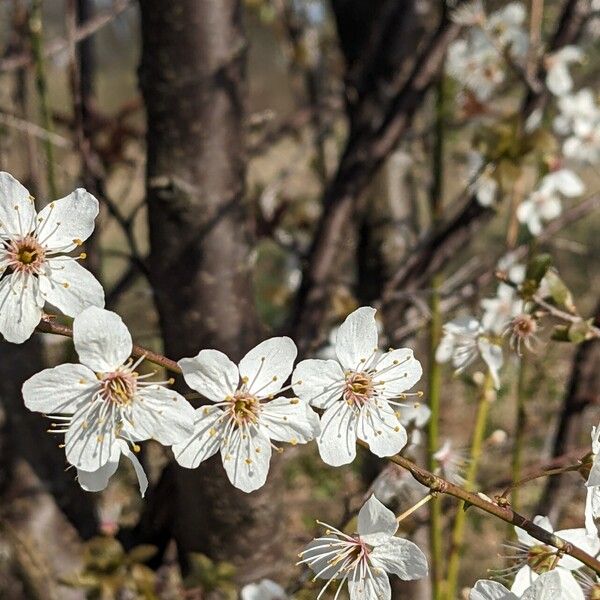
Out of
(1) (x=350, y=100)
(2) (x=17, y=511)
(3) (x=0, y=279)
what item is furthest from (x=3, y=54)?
(3) (x=0, y=279)

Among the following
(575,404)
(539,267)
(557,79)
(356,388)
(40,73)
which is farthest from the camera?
(575,404)

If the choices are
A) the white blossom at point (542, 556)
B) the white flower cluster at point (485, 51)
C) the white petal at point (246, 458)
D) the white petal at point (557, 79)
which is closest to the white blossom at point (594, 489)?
the white blossom at point (542, 556)

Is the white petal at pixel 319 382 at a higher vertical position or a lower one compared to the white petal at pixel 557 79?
lower

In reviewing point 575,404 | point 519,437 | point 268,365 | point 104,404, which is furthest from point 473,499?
point 575,404

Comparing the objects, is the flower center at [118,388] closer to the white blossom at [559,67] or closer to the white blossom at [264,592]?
the white blossom at [264,592]

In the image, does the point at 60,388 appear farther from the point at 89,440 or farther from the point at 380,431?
the point at 380,431

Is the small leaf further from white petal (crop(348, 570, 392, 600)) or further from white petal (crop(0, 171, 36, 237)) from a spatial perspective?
white petal (crop(0, 171, 36, 237))
